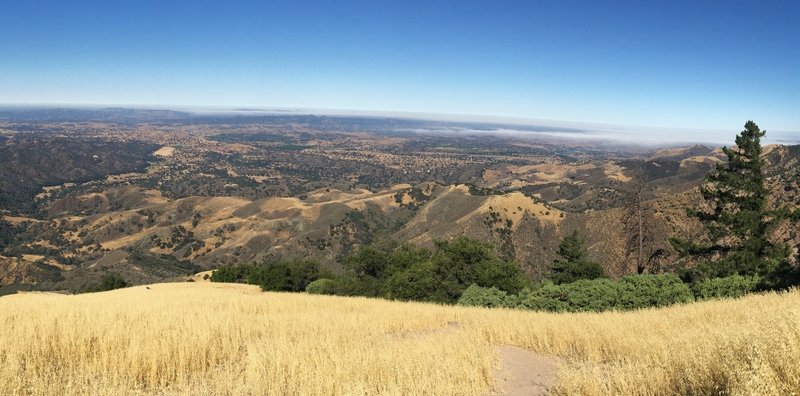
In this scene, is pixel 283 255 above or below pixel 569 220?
below

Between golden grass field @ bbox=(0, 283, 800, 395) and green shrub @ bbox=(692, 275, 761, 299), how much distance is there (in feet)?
38.0

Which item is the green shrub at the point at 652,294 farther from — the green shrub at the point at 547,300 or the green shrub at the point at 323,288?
the green shrub at the point at 323,288

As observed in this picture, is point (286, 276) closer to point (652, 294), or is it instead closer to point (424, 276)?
point (424, 276)

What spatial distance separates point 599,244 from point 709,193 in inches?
2062

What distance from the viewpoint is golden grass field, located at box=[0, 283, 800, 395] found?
186 inches

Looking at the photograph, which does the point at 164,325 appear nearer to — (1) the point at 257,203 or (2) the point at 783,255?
(2) the point at 783,255

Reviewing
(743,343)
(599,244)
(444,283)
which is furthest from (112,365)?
(599,244)

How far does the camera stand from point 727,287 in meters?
21.0

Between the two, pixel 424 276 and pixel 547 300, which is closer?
pixel 547 300

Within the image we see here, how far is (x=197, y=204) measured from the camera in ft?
632

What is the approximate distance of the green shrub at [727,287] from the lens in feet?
66.8

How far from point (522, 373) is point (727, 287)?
1860cm

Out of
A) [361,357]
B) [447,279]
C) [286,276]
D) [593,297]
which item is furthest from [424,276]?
[361,357]

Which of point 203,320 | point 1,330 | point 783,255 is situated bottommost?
point 783,255
